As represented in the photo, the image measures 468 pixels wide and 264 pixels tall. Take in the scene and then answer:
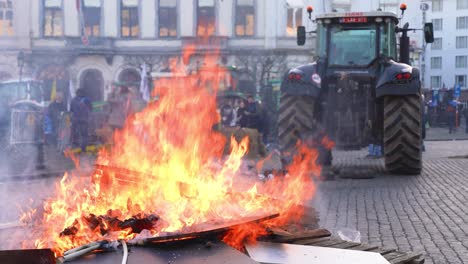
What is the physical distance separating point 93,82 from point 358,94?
30.0 meters

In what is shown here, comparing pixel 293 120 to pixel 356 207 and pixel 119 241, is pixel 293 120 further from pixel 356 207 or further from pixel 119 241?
pixel 119 241

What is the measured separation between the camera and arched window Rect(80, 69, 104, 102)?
39.3 meters

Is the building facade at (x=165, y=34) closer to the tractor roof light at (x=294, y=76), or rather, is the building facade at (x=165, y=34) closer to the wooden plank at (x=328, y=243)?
the tractor roof light at (x=294, y=76)

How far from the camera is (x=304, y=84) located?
12500 mm

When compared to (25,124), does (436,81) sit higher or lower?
higher

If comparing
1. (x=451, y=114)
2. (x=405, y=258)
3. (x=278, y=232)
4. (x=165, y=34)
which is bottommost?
(x=451, y=114)

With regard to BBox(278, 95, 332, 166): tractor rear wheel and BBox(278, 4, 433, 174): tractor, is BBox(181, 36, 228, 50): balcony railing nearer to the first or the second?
BBox(278, 4, 433, 174): tractor

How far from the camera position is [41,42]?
61.2ft

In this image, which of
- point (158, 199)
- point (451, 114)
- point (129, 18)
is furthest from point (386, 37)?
point (129, 18)

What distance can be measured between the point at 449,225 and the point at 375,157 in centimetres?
860

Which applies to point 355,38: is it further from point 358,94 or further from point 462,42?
point 462,42

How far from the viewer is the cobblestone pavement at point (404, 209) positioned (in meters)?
6.29

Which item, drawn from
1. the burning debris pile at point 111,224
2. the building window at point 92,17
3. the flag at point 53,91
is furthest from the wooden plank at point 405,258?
the building window at point 92,17

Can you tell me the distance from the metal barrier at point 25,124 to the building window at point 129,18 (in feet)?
76.7
